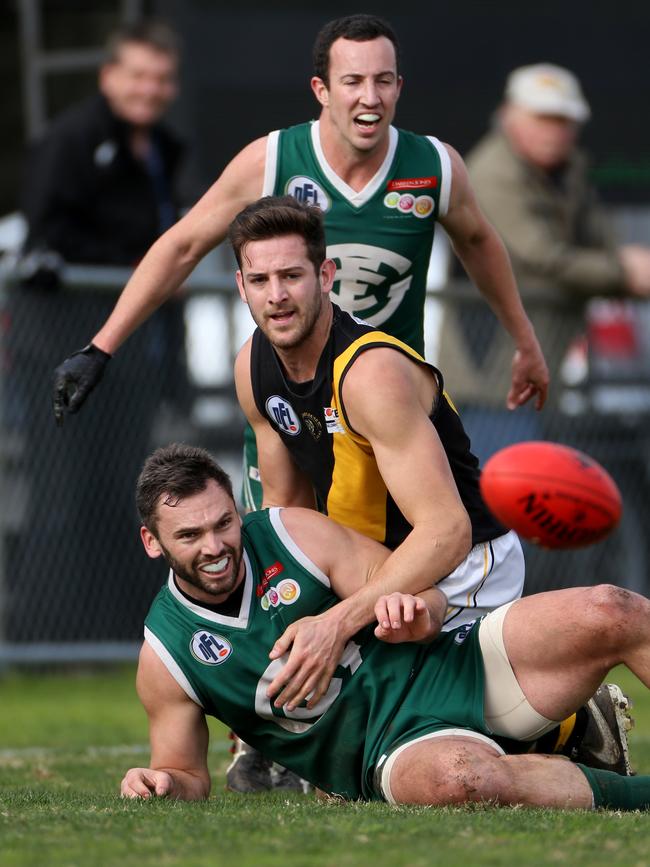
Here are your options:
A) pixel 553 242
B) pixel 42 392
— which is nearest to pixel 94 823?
pixel 42 392

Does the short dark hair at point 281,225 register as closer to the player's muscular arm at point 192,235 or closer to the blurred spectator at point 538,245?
the player's muscular arm at point 192,235

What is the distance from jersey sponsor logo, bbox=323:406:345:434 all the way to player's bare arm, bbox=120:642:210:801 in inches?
35.4

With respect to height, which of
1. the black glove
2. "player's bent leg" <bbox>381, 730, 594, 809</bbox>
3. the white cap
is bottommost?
"player's bent leg" <bbox>381, 730, 594, 809</bbox>

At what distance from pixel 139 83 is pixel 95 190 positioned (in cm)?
65

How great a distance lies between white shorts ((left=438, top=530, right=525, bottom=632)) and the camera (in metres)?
5.69

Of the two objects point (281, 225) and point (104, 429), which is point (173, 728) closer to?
point (281, 225)

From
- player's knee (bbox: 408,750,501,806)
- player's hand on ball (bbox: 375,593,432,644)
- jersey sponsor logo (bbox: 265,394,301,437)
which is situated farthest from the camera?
jersey sponsor logo (bbox: 265,394,301,437)

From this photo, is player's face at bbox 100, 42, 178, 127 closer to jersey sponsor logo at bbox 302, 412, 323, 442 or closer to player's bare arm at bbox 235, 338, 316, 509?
player's bare arm at bbox 235, 338, 316, 509

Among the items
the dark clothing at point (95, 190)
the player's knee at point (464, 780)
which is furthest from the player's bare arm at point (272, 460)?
the dark clothing at point (95, 190)

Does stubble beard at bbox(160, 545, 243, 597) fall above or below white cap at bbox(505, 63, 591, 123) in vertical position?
below

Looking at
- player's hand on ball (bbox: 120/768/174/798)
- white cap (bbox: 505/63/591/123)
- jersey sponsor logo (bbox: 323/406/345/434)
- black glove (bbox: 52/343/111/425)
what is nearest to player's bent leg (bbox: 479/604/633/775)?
jersey sponsor logo (bbox: 323/406/345/434)

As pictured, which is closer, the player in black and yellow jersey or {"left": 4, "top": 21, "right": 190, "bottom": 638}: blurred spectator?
the player in black and yellow jersey

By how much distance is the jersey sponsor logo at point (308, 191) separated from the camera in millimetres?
6273

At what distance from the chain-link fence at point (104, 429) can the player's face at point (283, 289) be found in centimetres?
414
